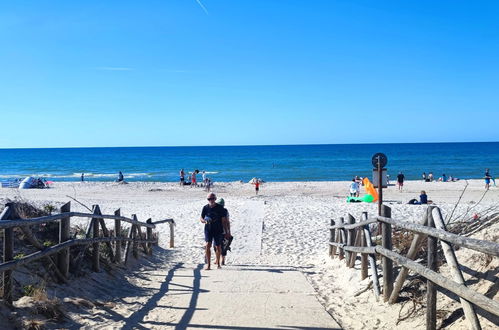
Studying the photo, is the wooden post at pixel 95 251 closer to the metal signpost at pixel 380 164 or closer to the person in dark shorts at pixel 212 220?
the person in dark shorts at pixel 212 220

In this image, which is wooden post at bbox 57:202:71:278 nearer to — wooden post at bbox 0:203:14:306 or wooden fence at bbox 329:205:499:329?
wooden post at bbox 0:203:14:306

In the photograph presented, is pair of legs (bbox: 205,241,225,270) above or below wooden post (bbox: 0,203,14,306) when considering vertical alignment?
below

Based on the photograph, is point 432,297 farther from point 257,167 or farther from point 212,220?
point 257,167

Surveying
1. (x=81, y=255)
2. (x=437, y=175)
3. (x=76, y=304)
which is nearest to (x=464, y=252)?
(x=76, y=304)

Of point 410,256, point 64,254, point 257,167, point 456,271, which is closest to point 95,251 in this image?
point 64,254

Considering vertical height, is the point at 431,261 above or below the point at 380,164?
below

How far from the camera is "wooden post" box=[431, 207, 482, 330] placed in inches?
151

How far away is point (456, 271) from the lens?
416 cm

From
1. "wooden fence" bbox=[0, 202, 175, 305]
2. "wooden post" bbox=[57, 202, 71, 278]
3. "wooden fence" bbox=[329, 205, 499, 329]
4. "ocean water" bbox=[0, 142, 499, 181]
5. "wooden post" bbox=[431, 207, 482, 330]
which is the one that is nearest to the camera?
"wooden fence" bbox=[329, 205, 499, 329]

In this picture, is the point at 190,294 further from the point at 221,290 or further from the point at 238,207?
the point at 238,207

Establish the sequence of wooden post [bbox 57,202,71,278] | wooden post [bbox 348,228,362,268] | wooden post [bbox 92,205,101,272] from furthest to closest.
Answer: wooden post [bbox 348,228,362,268], wooden post [bbox 92,205,101,272], wooden post [bbox 57,202,71,278]

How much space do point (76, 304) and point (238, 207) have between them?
714 inches

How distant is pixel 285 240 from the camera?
15312 millimetres

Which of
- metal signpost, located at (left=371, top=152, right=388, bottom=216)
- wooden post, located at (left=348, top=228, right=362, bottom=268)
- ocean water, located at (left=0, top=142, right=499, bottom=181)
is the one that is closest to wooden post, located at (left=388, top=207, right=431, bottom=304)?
wooden post, located at (left=348, top=228, right=362, bottom=268)
